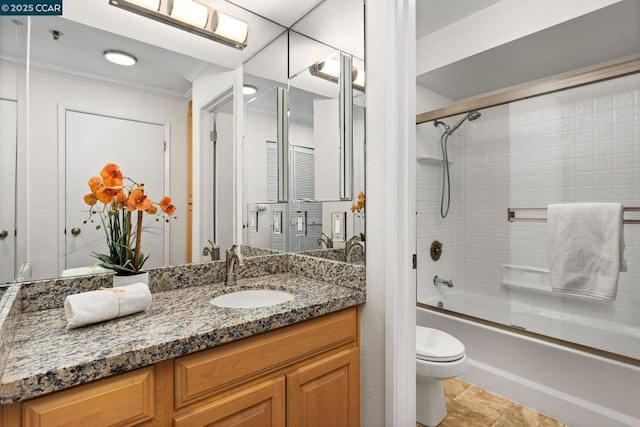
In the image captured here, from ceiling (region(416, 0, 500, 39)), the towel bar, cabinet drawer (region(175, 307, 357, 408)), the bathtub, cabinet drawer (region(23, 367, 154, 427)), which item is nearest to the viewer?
cabinet drawer (region(23, 367, 154, 427))

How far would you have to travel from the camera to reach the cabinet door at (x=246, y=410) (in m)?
0.84

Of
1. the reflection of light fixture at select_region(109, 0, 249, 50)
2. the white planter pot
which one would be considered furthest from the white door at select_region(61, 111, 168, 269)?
the reflection of light fixture at select_region(109, 0, 249, 50)

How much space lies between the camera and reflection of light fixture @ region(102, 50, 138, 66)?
1167mm

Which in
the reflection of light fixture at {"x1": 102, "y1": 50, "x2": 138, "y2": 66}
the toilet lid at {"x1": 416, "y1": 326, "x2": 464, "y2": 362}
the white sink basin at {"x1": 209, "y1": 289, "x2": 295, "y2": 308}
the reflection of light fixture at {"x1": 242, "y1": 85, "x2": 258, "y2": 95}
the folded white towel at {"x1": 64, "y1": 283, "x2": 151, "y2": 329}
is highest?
the reflection of light fixture at {"x1": 242, "y1": 85, "x2": 258, "y2": 95}

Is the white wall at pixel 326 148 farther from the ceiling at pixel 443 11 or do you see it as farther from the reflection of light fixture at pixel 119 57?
the ceiling at pixel 443 11

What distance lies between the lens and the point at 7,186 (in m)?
0.90

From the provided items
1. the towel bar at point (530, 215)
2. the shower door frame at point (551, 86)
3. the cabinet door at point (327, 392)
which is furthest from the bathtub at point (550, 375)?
the shower door frame at point (551, 86)

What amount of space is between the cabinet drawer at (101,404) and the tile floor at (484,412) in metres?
1.63

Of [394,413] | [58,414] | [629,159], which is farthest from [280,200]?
[629,159]

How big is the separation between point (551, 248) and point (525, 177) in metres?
0.79

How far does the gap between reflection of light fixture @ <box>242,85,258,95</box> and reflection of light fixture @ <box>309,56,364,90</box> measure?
0.31 metres

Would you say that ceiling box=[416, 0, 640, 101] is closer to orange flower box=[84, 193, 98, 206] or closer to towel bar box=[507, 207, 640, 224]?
towel bar box=[507, 207, 640, 224]

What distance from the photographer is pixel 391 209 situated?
1.22 meters

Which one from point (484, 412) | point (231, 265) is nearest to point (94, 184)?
point (231, 265)
